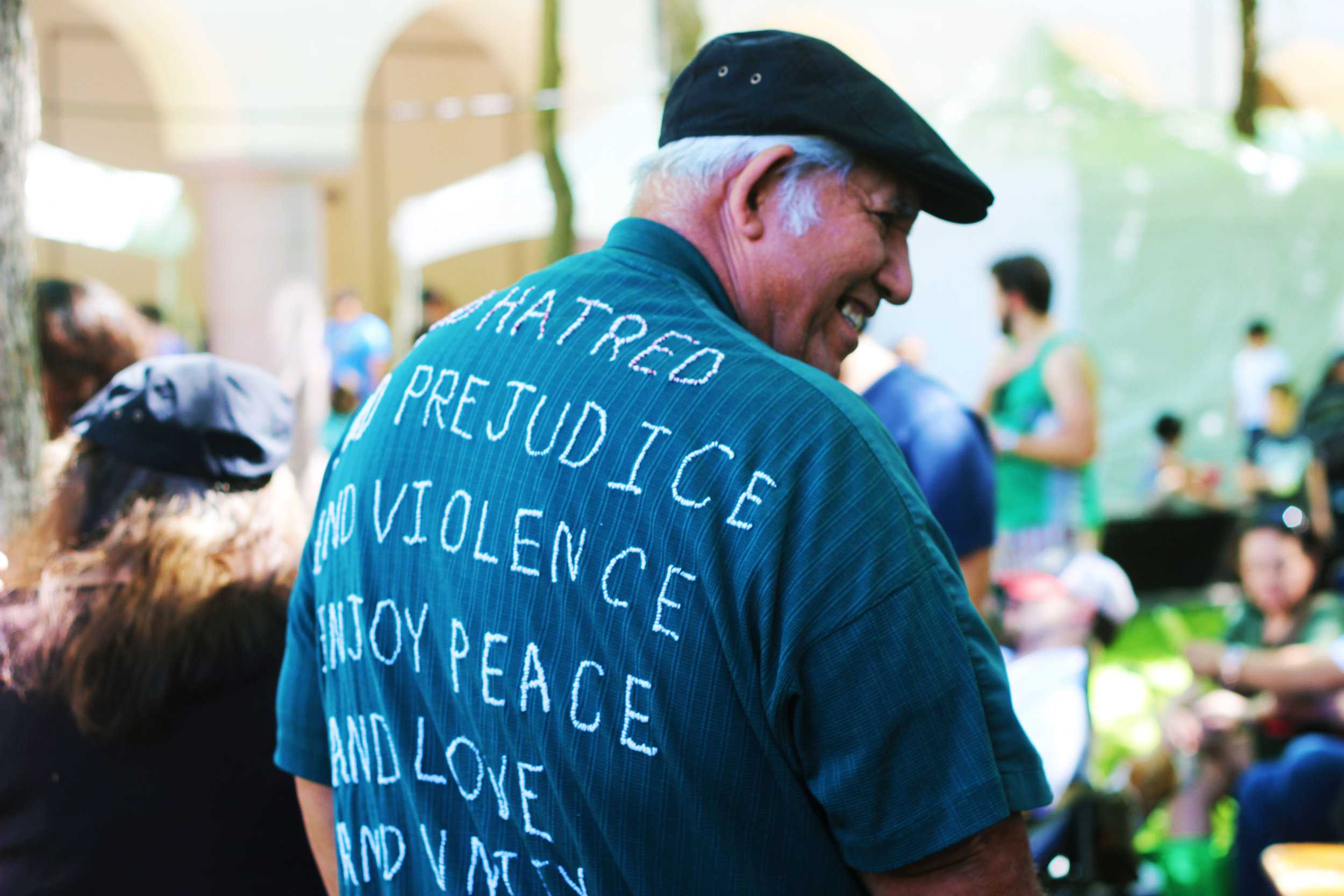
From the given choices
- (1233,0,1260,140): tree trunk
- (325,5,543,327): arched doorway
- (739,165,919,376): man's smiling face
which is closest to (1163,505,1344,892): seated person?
(739,165,919,376): man's smiling face

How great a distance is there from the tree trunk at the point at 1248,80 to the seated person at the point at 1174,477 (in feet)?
6.88

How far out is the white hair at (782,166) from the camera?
1.21 meters

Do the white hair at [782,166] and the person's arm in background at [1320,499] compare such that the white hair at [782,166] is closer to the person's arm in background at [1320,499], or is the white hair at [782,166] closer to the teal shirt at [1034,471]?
the teal shirt at [1034,471]

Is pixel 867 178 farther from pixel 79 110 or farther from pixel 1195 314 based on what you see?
pixel 79 110

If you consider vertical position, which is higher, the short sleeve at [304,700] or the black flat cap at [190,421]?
the black flat cap at [190,421]

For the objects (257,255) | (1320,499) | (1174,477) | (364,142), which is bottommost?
(1174,477)

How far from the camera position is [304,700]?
144cm

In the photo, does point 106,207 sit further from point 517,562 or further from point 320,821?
point 517,562

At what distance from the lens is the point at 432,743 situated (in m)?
1.20

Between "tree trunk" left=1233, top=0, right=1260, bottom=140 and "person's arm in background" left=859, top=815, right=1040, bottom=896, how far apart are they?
377 inches

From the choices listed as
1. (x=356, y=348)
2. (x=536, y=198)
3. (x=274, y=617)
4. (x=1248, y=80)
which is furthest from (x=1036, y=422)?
(x=1248, y=80)

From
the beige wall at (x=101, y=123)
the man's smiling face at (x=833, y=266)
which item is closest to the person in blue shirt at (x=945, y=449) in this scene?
the man's smiling face at (x=833, y=266)

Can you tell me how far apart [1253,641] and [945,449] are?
220 centimetres

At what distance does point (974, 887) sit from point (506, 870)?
38 cm
